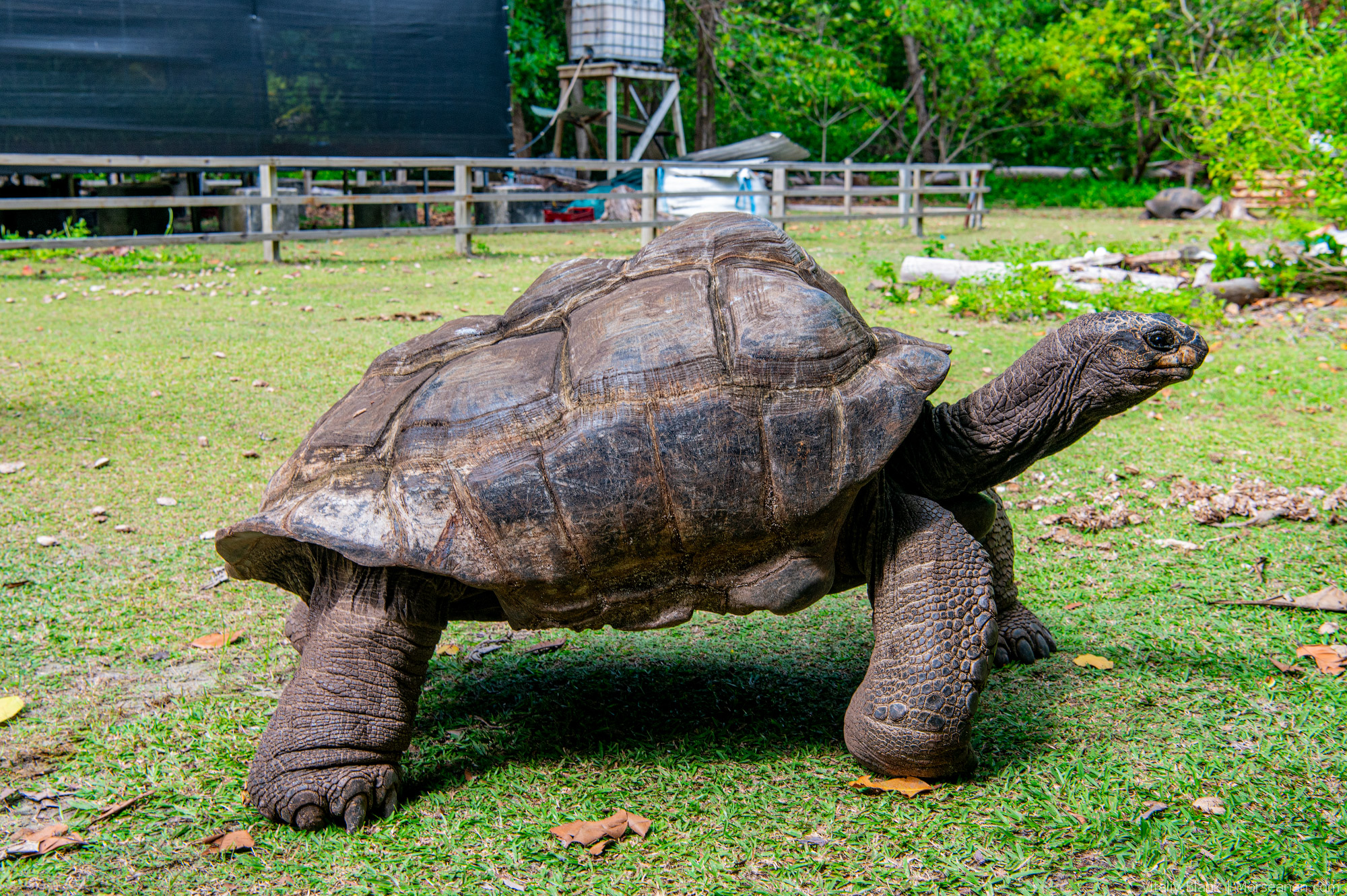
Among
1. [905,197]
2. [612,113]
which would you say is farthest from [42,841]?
[612,113]

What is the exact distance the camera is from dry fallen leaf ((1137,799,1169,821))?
7.91ft

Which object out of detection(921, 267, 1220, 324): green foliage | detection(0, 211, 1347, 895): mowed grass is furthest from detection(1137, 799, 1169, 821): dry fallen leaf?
detection(921, 267, 1220, 324): green foliage

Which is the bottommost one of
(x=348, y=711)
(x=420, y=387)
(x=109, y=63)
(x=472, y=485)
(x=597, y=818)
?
(x=597, y=818)

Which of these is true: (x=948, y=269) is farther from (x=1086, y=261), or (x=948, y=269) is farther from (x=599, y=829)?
(x=599, y=829)

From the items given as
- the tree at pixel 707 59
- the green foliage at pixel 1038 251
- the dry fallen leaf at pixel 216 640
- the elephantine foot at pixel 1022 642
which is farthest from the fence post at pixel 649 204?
the elephantine foot at pixel 1022 642

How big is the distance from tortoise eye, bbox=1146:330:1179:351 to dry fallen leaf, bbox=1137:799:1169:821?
3.59 ft

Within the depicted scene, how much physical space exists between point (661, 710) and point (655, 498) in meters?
0.86

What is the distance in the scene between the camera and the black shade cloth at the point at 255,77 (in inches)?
436

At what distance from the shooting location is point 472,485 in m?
2.49

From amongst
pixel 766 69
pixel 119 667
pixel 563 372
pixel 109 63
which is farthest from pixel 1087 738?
pixel 766 69

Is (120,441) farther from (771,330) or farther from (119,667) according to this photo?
(771,330)

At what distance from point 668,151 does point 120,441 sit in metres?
20.2

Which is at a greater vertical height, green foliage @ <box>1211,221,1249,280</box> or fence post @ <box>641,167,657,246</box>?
fence post @ <box>641,167,657,246</box>

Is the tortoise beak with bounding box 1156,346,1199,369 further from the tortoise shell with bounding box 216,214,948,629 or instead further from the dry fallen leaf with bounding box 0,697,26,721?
the dry fallen leaf with bounding box 0,697,26,721
